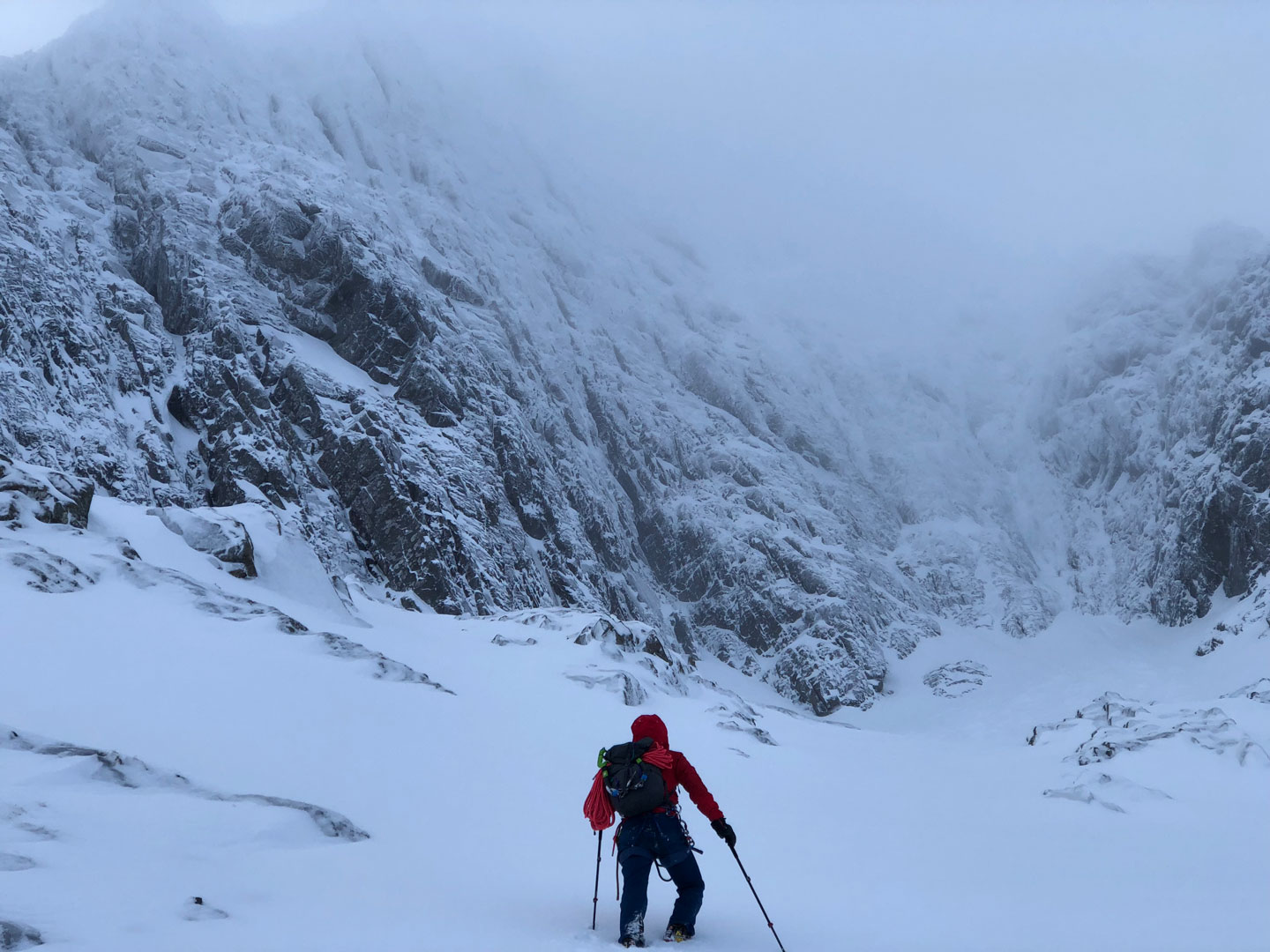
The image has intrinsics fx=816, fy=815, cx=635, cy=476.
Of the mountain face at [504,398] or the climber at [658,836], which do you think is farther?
the mountain face at [504,398]

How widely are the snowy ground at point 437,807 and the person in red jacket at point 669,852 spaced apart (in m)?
0.35

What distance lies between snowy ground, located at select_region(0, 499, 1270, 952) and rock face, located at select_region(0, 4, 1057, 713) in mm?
45402

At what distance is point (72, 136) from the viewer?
297 ft

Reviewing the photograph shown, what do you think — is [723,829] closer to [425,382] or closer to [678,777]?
[678,777]

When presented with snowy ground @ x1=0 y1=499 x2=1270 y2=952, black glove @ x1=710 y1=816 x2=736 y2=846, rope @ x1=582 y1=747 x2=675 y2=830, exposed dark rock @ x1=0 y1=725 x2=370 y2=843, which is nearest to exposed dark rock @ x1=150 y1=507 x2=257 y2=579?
snowy ground @ x1=0 y1=499 x2=1270 y2=952

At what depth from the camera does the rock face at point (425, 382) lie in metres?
70.2

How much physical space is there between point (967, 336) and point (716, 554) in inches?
3398

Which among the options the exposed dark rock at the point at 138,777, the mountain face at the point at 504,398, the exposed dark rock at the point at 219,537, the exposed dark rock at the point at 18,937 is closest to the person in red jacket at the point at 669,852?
the exposed dark rock at the point at 138,777

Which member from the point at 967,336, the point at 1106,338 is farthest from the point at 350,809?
the point at 967,336

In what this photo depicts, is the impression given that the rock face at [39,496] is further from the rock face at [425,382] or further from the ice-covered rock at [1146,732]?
the rock face at [425,382]

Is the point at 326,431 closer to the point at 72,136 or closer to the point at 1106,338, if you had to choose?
the point at 72,136

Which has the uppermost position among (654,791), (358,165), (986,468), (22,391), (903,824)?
(358,165)

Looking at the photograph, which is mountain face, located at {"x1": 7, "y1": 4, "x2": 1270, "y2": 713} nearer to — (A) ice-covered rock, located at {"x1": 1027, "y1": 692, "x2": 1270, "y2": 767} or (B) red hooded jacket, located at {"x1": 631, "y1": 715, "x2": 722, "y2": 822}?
(A) ice-covered rock, located at {"x1": 1027, "y1": 692, "x2": 1270, "y2": 767}

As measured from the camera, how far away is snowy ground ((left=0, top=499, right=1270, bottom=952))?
6.43 meters
